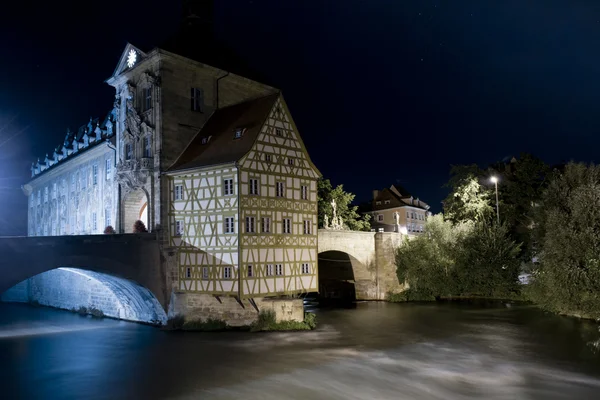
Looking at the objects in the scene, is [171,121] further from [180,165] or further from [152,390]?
[152,390]

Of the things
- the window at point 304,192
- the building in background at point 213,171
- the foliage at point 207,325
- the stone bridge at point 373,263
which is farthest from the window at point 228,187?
the stone bridge at point 373,263

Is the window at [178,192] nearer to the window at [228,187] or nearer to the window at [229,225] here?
the window at [228,187]

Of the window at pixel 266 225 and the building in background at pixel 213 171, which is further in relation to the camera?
the window at pixel 266 225

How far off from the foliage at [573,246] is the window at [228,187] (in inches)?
747

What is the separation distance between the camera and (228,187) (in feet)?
82.6

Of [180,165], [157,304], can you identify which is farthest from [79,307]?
[180,165]

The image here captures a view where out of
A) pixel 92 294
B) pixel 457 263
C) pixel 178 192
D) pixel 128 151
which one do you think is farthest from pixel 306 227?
pixel 457 263

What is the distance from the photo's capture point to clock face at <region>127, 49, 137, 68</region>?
29.2 metres

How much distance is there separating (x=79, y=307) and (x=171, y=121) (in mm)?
15339

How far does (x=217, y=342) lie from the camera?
2353cm

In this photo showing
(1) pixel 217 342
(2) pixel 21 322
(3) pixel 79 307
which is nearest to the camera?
(1) pixel 217 342

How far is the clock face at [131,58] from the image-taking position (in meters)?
29.2

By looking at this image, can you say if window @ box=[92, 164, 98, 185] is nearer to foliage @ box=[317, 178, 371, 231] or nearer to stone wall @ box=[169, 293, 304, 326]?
stone wall @ box=[169, 293, 304, 326]

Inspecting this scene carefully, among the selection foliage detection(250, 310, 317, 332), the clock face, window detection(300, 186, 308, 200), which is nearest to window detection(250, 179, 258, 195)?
window detection(300, 186, 308, 200)
